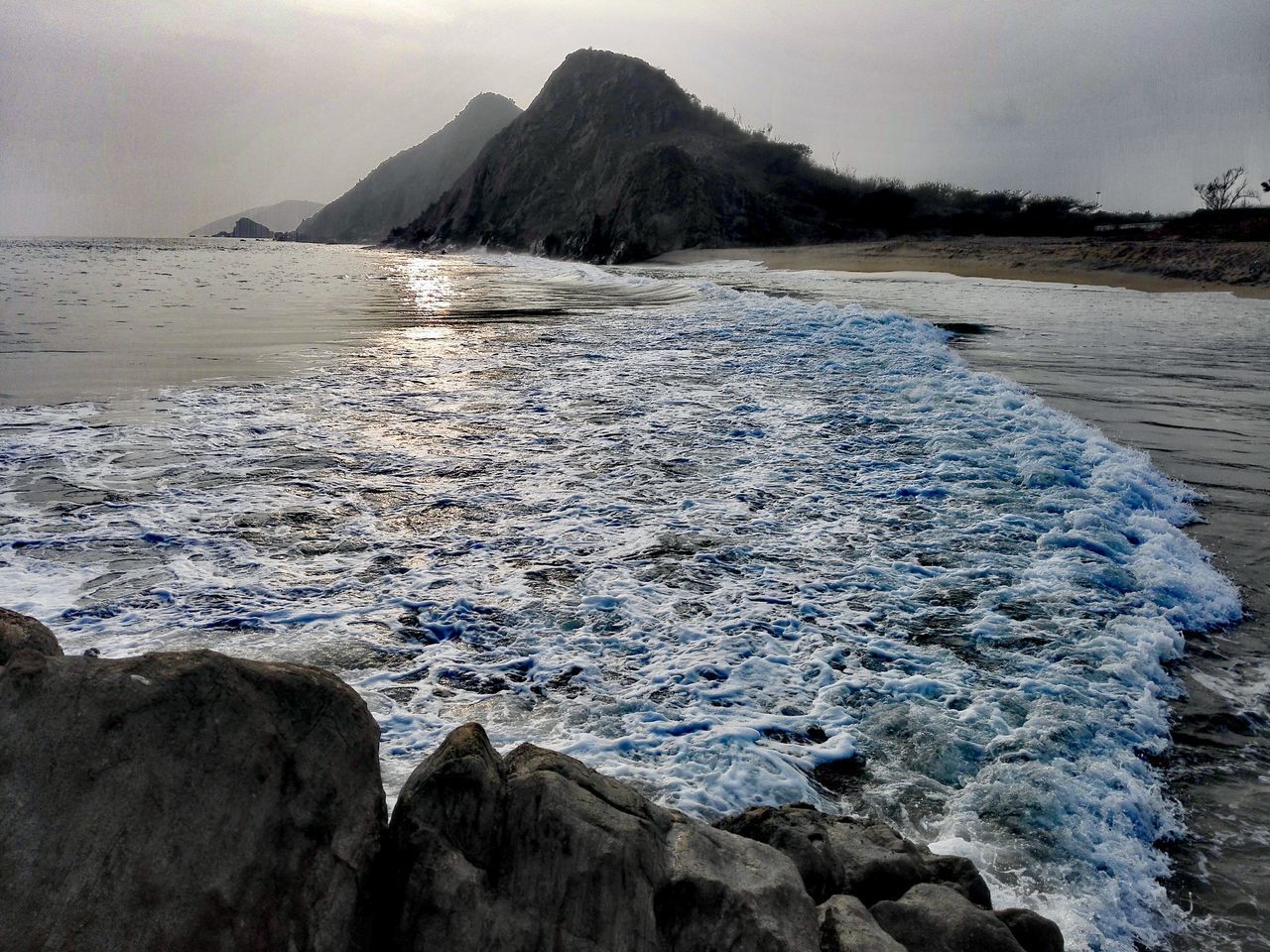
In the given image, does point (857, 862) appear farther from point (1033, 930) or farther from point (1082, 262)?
point (1082, 262)

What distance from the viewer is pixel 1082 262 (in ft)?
103

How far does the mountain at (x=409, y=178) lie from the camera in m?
178

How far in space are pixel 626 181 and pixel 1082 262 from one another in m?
44.2

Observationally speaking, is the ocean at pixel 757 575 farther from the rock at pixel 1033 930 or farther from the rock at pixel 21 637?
the rock at pixel 21 637

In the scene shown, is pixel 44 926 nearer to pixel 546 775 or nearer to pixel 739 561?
pixel 546 775

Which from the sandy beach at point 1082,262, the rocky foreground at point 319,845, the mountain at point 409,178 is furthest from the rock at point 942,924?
the mountain at point 409,178

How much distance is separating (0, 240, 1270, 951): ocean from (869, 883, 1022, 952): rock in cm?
45

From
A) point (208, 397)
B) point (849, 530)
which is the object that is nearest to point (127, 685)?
point (849, 530)

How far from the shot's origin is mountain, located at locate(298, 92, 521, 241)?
17825cm

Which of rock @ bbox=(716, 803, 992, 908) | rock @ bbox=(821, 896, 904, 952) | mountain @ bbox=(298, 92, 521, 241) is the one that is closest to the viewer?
rock @ bbox=(821, 896, 904, 952)

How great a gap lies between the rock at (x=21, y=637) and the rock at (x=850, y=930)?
232cm

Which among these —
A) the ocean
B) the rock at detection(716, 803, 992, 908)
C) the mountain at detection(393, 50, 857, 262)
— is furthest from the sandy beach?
the rock at detection(716, 803, 992, 908)

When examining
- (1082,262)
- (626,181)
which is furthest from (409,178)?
(1082,262)

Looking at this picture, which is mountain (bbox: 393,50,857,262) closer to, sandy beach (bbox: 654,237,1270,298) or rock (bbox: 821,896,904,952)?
sandy beach (bbox: 654,237,1270,298)
